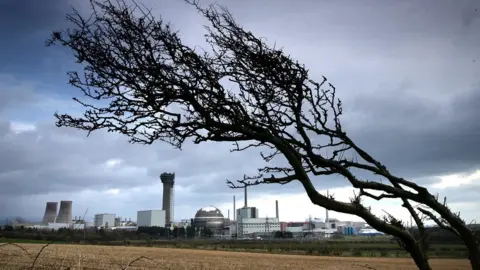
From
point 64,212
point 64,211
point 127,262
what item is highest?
point 64,211

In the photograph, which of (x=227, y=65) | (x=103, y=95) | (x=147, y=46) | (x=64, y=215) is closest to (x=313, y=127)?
(x=227, y=65)

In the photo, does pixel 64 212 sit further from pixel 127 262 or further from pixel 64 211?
pixel 127 262

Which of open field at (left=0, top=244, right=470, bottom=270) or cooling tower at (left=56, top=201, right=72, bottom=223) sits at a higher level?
cooling tower at (left=56, top=201, right=72, bottom=223)

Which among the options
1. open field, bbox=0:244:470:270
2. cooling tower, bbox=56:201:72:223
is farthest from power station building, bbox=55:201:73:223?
open field, bbox=0:244:470:270

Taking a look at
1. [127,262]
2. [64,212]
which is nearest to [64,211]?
[64,212]

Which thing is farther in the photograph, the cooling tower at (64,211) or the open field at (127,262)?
the cooling tower at (64,211)

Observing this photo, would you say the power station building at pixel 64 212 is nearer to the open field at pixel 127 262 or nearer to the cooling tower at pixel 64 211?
the cooling tower at pixel 64 211

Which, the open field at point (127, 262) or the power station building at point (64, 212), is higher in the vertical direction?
the power station building at point (64, 212)

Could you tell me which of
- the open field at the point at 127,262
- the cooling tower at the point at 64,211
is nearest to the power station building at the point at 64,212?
the cooling tower at the point at 64,211

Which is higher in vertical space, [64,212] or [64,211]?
[64,211]

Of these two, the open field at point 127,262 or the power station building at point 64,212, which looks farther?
the power station building at point 64,212

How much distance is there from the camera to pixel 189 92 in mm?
4199

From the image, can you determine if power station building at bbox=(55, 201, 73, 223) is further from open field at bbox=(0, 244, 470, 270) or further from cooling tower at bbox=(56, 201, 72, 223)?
open field at bbox=(0, 244, 470, 270)

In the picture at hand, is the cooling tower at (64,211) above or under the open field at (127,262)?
above
